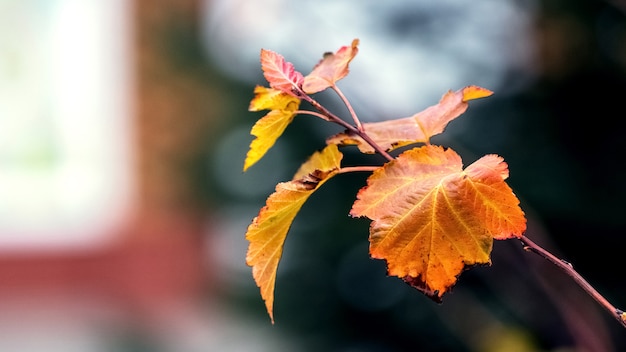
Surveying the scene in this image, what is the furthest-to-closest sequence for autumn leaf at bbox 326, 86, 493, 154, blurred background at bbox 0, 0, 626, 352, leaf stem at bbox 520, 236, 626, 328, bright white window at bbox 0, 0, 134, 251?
bright white window at bbox 0, 0, 134, 251
blurred background at bbox 0, 0, 626, 352
autumn leaf at bbox 326, 86, 493, 154
leaf stem at bbox 520, 236, 626, 328

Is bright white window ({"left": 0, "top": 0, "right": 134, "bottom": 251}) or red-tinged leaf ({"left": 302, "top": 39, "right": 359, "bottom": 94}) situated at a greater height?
red-tinged leaf ({"left": 302, "top": 39, "right": 359, "bottom": 94})

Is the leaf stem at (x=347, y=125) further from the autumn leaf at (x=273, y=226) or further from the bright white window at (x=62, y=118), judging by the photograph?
the bright white window at (x=62, y=118)

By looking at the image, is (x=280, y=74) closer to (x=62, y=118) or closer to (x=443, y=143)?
(x=443, y=143)

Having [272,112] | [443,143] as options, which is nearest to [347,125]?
[272,112]

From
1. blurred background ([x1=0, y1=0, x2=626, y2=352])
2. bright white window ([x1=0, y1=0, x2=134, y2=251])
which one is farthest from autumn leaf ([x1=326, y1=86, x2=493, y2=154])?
bright white window ([x1=0, y1=0, x2=134, y2=251])

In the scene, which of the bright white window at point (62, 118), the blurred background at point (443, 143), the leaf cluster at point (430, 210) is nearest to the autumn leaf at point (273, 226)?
the leaf cluster at point (430, 210)

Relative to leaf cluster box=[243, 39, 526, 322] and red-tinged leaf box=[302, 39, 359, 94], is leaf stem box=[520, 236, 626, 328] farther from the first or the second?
red-tinged leaf box=[302, 39, 359, 94]

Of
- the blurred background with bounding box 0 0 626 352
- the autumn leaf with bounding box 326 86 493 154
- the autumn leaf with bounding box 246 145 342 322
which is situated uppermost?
the autumn leaf with bounding box 326 86 493 154
